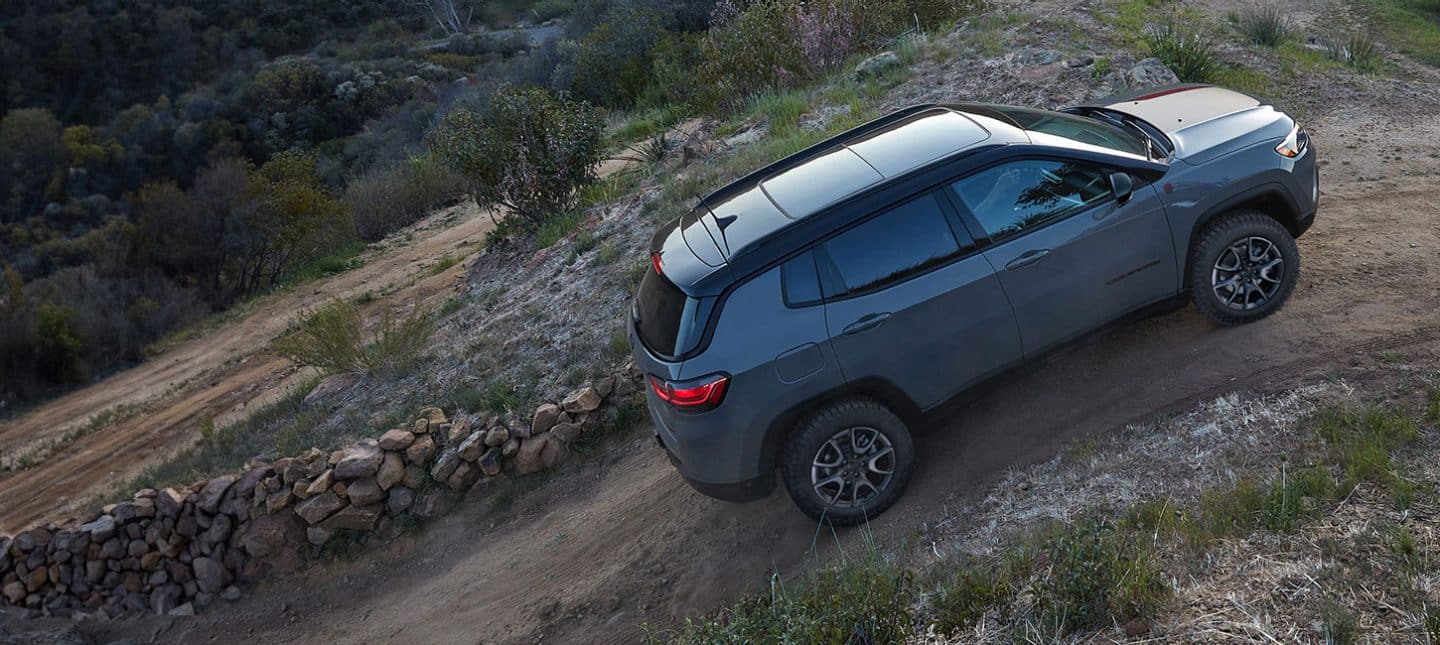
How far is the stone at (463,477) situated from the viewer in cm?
769

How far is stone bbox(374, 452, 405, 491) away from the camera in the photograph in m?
7.76

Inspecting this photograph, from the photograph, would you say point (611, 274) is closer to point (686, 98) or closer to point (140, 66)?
point (686, 98)


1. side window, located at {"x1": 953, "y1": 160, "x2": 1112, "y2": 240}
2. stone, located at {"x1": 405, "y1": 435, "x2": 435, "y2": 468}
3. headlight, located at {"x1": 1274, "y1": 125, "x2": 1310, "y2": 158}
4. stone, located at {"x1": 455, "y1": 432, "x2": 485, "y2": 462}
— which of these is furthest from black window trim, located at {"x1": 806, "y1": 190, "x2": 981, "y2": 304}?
stone, located at {"x1": 405, "y1": 435, "x2": 435, "y2": 468}

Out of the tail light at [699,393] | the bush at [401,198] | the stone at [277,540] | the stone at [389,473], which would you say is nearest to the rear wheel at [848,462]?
the tail light at [699,393]

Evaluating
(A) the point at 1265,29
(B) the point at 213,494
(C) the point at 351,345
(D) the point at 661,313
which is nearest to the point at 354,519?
(B) the point at 213,494

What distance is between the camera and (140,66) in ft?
139

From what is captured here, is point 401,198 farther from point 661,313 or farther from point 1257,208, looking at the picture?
point 1257,208

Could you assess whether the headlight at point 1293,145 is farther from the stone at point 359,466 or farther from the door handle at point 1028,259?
the stone at point 359,466

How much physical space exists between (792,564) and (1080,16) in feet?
31.7

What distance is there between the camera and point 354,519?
7734mm

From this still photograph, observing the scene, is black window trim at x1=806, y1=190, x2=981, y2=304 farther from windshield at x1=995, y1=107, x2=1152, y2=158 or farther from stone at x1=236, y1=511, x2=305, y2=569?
stone at x1=236, y1=511, x2=305, y2=569

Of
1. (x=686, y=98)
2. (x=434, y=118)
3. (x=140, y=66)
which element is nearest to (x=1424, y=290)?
(x=686, y=98)

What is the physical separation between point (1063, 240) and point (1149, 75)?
18.3 feet

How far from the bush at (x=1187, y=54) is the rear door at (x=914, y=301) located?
20.9 feet
